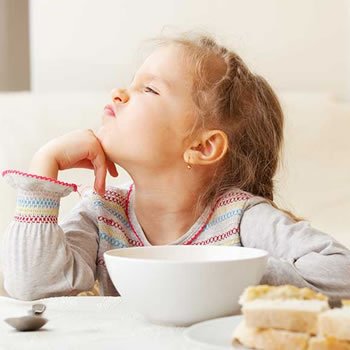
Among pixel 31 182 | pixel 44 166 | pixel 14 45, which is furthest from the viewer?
pixel 14 45

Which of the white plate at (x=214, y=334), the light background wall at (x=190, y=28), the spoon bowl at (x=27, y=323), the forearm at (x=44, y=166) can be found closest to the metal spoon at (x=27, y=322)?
the spoon bowl at (x=27, y=323)

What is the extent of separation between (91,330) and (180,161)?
2.01ft

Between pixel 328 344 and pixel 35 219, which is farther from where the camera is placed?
pixel 35 219

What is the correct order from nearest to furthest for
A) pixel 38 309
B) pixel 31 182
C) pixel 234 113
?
pixel 38 309, pixel 31 182, pixel 234 113

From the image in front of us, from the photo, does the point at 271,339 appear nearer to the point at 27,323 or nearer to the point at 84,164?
the point at 27,323

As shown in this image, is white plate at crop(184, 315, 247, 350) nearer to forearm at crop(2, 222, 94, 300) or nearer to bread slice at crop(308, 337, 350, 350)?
bread slice at crop(308, 337, 350, 350)

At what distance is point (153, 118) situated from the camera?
5.03ft

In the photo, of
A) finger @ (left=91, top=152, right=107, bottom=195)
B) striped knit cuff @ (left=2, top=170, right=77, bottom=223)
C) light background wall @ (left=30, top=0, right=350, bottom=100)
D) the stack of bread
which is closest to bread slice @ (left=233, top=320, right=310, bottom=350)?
the stack of bread

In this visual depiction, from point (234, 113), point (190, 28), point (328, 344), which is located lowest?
point (328, 344)

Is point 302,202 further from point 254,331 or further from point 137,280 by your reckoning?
point 254,331

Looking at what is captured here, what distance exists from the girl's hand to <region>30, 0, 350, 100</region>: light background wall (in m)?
1.32

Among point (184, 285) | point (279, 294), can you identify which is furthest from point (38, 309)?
point (279, 294)

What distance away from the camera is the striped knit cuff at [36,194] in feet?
4.33

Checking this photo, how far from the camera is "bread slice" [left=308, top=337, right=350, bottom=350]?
768 mm
